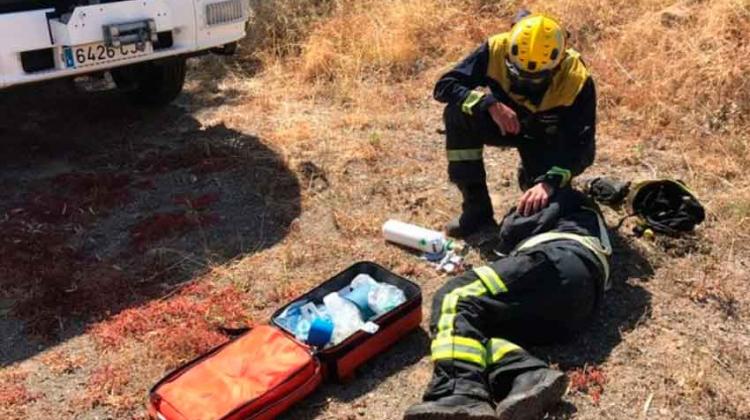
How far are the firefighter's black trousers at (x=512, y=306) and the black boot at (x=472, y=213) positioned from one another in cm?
78

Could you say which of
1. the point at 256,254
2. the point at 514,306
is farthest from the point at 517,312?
the point at 256,254

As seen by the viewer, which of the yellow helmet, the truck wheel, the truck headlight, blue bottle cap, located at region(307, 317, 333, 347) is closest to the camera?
blue bottle cap, located at region(307, 317, 333, 347)

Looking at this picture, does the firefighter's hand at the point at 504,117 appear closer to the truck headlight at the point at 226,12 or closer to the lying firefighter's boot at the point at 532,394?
the lying firefighter's boot at the point at 532,394

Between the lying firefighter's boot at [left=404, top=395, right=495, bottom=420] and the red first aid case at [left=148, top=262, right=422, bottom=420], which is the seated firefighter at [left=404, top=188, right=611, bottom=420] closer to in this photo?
the lying firefighter's boot at [left=404, top=395, right=495, bottom=420]

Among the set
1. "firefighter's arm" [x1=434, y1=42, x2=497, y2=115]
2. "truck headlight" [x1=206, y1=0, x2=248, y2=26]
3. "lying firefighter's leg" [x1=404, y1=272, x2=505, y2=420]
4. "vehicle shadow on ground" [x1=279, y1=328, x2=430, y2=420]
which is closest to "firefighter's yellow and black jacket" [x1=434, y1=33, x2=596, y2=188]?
"firefighter's arm" [x1=434, y1=42, x2=497, y2=115]

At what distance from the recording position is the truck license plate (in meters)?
4.33

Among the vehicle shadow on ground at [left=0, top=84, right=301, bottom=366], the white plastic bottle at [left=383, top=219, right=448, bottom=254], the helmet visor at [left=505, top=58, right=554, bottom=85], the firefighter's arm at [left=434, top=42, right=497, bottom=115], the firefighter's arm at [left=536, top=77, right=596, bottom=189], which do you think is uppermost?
the helmet visor at [left=505, top=58, right=554, bottom=85]

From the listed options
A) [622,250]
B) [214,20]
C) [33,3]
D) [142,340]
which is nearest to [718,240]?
[622,250]

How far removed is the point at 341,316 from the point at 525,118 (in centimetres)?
135

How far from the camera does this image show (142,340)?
335 centimetres

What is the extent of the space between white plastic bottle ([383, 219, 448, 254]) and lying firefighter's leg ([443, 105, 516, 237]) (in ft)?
A: 0.54

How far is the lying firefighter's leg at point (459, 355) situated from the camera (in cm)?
Result: 265

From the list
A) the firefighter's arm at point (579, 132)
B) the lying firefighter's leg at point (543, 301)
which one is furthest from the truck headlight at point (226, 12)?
the lying firefighter's leg at point (543, 301)

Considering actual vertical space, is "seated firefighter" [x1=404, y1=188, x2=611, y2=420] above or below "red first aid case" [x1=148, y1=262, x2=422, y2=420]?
above
